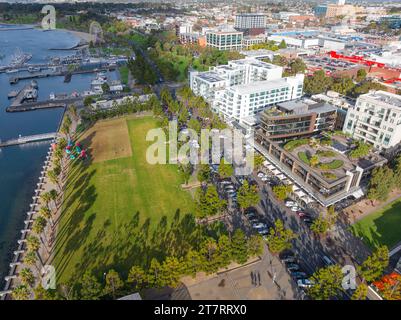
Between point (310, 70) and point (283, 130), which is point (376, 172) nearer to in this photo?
point (283, 130)

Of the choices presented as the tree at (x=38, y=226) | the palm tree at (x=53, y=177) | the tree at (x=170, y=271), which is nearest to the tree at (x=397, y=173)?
the tree at (x=170, y=271)

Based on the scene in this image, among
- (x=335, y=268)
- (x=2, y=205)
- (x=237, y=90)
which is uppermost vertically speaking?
(x=237, y=90)

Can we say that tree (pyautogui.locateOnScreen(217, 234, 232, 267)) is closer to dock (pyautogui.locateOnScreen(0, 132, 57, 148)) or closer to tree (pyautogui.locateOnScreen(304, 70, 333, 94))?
dock (pyautogui.locateOnScreen(0, 132, 57, 148))

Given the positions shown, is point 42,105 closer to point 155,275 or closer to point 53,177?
point 53,177

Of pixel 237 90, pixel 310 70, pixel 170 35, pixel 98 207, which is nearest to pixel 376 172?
pixel 237 90

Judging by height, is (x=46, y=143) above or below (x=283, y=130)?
below

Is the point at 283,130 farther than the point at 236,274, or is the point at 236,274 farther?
the point at 283,130
